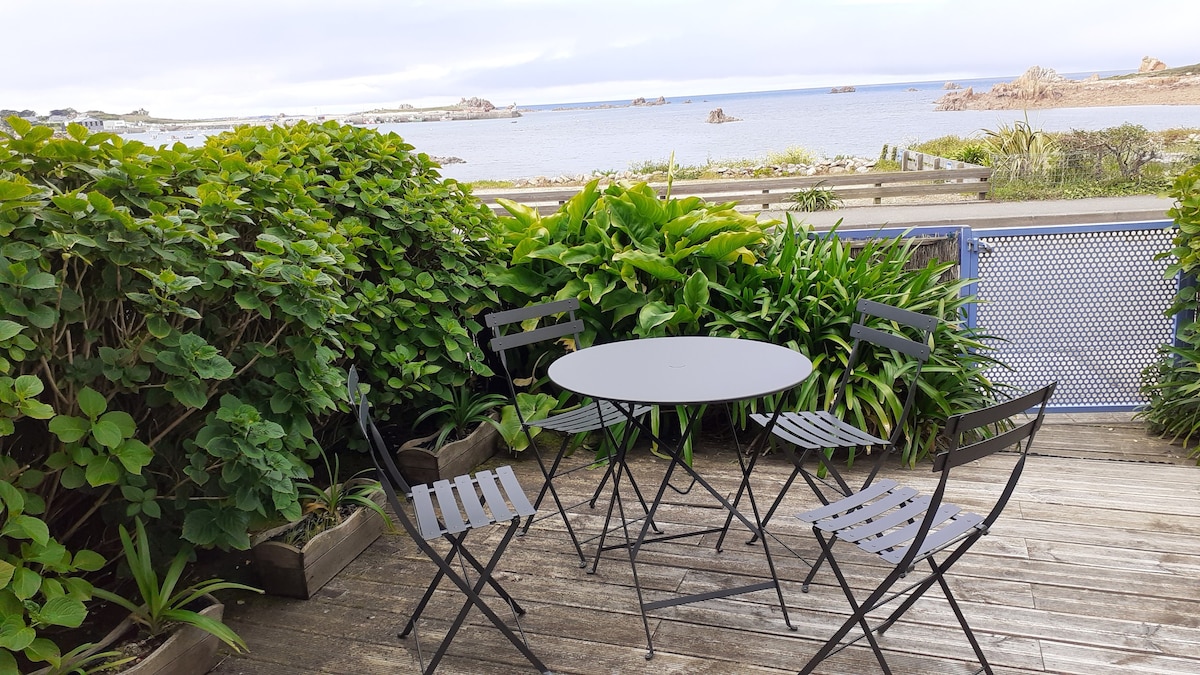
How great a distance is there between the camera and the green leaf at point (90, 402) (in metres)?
2.08

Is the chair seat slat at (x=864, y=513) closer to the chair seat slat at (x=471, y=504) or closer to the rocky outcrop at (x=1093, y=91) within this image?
the chair seat slat at (x=471, y=504)

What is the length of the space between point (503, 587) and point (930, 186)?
15.8 m

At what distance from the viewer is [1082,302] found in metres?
4.96

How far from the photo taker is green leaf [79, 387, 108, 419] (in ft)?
6.84

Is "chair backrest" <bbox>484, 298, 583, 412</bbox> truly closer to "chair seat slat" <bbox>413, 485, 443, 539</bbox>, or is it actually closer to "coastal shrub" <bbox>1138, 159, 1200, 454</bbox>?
"chair seat slat" <bbox>413, 485, 443, 539</bbox>

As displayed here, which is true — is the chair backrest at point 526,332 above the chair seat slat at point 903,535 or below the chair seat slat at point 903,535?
above

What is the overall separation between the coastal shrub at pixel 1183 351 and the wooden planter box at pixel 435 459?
3950 mm

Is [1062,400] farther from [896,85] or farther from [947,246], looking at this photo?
[896,85]

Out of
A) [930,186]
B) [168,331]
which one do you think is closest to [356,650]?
[168,331]

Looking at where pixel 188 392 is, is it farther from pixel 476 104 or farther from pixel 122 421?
pixel 476 104

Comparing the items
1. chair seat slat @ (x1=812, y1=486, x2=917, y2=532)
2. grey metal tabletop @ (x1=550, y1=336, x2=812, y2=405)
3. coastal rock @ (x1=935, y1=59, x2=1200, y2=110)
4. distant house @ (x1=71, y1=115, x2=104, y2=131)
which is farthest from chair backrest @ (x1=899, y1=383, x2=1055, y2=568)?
coastal rock @ (x1=935, y1=59, x2=1200, y2=110)

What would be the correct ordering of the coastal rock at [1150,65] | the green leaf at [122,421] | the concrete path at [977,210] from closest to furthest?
the green leaf at [122,421]
the concrete path at [977,210]
the coastal rock at [1150,65]

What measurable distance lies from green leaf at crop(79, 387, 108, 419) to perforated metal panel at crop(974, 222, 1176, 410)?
480 cm

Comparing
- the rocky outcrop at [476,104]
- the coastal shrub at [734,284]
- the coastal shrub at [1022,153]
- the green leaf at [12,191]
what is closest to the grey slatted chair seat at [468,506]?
the green leaf at [12,191]
